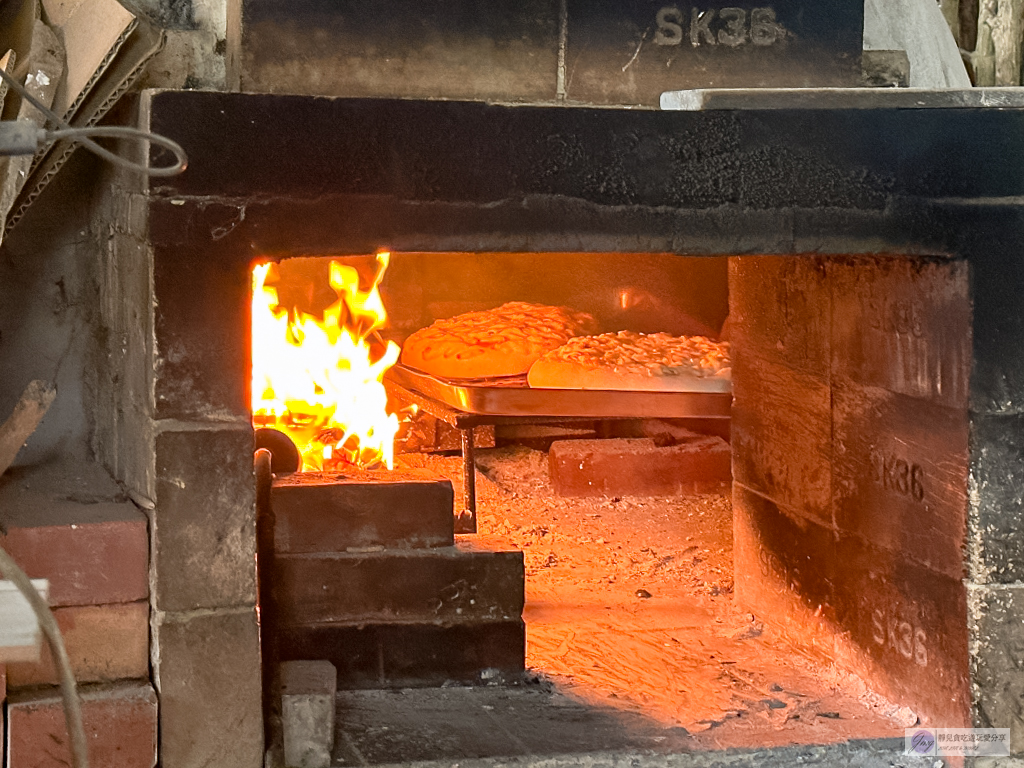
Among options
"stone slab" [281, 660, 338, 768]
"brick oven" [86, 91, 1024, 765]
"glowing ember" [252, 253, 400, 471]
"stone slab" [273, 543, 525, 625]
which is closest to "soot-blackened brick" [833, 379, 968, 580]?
"brick oven" [86, 91, 1024, 765]

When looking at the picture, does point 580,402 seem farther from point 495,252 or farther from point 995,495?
point 995,495

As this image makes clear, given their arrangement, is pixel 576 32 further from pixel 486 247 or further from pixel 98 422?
pixel 98 422

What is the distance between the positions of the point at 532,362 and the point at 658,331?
1.47m

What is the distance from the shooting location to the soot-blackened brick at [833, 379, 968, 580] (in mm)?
3500

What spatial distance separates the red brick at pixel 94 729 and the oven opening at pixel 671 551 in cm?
51

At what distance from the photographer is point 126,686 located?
10.4ft

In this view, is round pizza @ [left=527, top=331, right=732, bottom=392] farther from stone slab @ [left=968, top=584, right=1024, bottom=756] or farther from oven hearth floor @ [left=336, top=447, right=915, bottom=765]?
stone slab @ [left=968, top=584, right=1024, bottom=756]

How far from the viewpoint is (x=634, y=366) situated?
5.88 meters

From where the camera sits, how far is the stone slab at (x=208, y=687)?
314 cm

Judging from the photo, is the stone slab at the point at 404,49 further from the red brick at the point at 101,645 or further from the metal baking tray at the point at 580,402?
the metal baking tray at the point at 580,402

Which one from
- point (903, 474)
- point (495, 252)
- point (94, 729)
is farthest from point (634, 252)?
point (94, 729)

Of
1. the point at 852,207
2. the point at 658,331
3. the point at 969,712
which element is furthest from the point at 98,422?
the point at 658,331

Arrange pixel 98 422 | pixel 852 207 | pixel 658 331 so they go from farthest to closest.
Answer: pixel 658 331
pixel 98 422
pixel 852 207

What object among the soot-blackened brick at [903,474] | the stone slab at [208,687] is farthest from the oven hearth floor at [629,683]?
the soot-blackened brick at [903,474]
